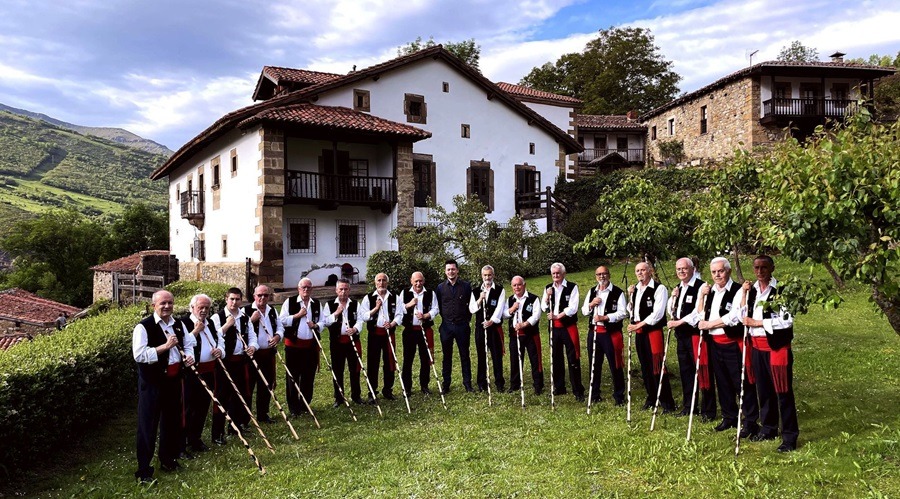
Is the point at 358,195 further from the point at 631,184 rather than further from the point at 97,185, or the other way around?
the point at 97,185

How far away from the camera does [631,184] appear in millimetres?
9891

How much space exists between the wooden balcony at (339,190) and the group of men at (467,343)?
1123cm

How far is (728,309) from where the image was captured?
6383 millimetres

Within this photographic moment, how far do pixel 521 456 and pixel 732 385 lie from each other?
251 centimetres

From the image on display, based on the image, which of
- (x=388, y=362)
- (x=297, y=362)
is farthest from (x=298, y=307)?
(x=388, y=362)

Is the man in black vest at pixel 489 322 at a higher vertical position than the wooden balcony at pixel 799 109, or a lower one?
lower

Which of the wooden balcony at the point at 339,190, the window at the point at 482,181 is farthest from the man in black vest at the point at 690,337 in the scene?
the window at the point at 482,181

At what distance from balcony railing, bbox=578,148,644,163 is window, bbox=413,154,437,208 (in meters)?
20.2

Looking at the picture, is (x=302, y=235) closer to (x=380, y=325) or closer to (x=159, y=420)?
(x=380, y=325)

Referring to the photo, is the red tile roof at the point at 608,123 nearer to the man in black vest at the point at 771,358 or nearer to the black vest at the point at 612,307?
the black vest at the point at 612,307

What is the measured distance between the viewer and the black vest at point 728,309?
20.6ft

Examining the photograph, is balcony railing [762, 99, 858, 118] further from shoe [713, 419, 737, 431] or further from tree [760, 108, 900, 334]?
tree [760, 108, 900, 334]

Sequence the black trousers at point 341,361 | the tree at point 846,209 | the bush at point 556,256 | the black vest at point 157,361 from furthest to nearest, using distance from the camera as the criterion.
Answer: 1. the bush at point 556,256
2. the black trousers at point 341,361
3. the black vest at point 157,361
4. the tree at point 846,209

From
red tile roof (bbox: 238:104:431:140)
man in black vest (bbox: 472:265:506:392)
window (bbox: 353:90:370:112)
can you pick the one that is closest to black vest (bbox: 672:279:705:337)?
man in black vest (bbox: 472:265:506:392)
